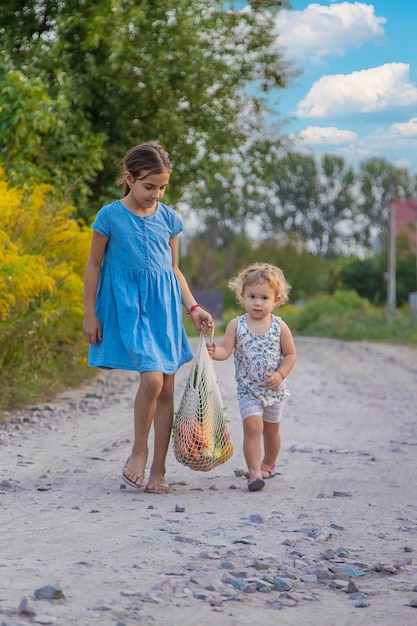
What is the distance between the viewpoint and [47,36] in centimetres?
1567

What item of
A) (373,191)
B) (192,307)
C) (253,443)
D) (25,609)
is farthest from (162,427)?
(373,191)

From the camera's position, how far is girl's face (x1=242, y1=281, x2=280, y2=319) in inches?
246

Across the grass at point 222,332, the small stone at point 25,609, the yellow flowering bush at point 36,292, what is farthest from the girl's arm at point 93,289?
the grass at point 222,332

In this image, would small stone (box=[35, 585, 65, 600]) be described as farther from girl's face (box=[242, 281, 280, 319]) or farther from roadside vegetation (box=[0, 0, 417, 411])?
roadside vegetation (box=[0, 0, 417, 411])

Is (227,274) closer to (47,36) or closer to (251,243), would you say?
(251,243)

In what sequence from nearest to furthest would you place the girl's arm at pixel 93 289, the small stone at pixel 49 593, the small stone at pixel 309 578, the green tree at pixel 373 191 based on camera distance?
the small stone at pixel 49 593 < the small stone at pixel 309 578 < the girl's arm at pixel 93 289 < the green tree at pixel 373 191

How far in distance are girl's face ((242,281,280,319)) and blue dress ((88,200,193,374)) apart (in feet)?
2.13

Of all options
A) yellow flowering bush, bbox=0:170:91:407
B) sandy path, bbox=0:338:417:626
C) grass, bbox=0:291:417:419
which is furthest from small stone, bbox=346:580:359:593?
grass, bbox=0:291:417:419

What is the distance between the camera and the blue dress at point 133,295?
18.6 ft

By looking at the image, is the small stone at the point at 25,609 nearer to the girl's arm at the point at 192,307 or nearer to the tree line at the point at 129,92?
the girl's arm at the point at 192,307

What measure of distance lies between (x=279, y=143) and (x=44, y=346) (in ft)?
34.7

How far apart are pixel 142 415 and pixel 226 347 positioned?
80 centimetres

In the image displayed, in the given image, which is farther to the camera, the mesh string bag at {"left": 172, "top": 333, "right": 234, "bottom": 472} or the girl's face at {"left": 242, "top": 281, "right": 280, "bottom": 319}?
the girl's face at {"left": 242, "top": 281, "right": 280, "bottom": 319}

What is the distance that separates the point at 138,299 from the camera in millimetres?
5723
